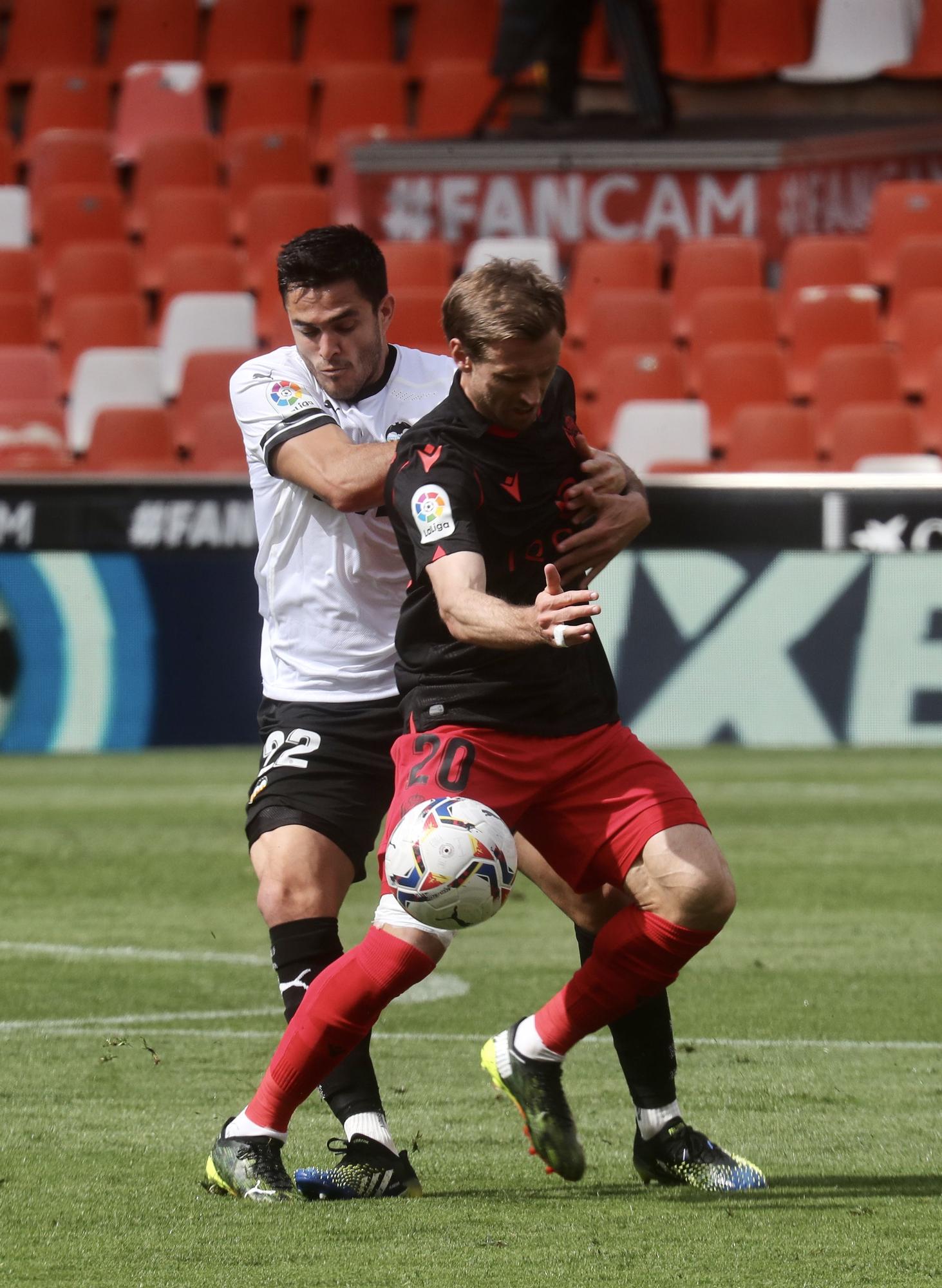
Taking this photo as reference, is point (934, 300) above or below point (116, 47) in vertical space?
below

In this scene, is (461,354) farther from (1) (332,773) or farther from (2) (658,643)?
(2) (658,643)

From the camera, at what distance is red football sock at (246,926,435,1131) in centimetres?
378

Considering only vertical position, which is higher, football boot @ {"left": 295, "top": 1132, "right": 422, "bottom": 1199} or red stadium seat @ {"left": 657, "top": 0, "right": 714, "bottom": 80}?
red stadium seat @ {"left": 657, "top": 0, "right": 714, "bottom": 80}

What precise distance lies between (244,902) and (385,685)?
142 inches

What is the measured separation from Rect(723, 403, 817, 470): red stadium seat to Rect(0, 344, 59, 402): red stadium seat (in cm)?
455

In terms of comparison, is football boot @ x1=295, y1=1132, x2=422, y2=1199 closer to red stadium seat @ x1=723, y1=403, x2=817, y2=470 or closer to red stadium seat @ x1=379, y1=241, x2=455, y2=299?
red stadium seat @ x1=723, y1=403, x2=817, y2=470

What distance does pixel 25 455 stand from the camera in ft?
41.0

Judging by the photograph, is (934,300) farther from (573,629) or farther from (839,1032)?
(573,629)

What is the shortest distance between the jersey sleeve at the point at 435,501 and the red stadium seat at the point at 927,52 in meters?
14.2

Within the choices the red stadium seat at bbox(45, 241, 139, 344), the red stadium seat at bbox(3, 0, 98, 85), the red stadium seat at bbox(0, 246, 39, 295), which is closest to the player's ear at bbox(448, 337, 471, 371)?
the red stadium seat at bbox(45, 241, 139, 344)

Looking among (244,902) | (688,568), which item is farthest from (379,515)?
(688,568)

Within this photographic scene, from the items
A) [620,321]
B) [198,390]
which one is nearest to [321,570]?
[198,390]

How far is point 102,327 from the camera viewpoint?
14.2m

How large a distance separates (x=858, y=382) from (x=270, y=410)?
9.66 meters
